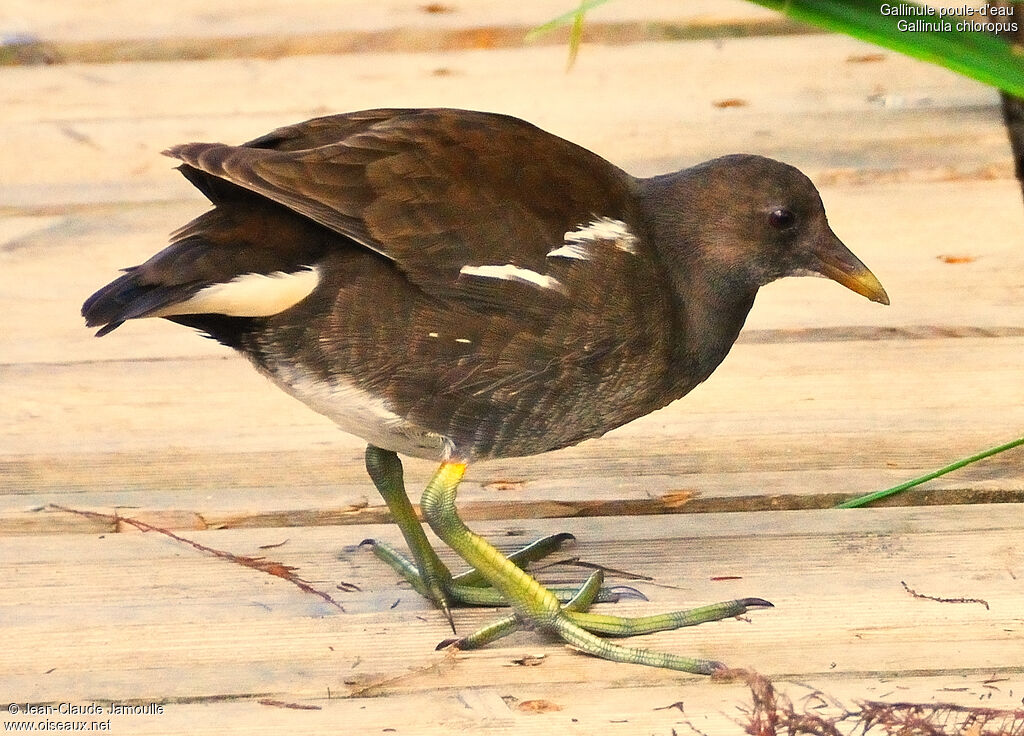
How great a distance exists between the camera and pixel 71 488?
218cm

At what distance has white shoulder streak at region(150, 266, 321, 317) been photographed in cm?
170

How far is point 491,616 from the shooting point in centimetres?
193

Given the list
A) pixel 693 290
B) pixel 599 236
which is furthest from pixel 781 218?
pixel 599 236

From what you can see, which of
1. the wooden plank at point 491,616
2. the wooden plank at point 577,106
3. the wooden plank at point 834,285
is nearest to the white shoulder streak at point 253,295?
the wooden plank at point 491,616

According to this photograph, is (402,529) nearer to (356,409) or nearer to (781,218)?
(356,409)

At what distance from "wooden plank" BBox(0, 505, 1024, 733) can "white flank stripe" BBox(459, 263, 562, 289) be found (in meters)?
0.46

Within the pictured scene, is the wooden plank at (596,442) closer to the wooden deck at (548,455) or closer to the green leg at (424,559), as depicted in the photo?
the wooden deck at (548,455)

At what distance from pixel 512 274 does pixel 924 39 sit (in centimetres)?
58

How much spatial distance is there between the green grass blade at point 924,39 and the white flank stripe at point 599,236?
0.34 metres

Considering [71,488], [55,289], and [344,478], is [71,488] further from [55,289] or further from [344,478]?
[55,289]

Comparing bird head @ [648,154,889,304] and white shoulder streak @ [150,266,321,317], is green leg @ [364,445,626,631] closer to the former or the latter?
white shoulder streak @ [150,266,321,317]

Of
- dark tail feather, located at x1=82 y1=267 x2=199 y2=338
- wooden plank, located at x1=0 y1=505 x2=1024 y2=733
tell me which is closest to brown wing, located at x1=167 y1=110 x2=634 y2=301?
dark tail feather, located at x1=82 y1=267 x2=199 y2=338

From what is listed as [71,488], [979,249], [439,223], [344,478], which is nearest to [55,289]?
[71,488]

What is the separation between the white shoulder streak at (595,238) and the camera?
180cm
